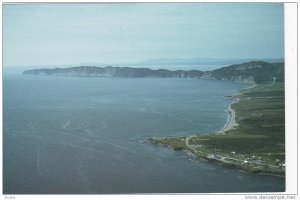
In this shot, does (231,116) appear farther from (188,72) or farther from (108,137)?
(108,137)

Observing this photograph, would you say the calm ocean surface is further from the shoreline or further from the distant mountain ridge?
Result: the distant mountain ridge

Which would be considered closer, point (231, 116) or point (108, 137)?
point (108, 137)

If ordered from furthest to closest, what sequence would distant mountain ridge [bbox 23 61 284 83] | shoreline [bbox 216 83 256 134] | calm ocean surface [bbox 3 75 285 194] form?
shoreline [bbox 216 83 256 134], distant mountain ridge [bbox 23 61 284 83], calm ocean surface [bbox 3 75 285 194]


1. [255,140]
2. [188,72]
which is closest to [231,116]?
[188,72]

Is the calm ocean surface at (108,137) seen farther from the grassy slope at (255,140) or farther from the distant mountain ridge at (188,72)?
the distant mountain ridge at (188,72)

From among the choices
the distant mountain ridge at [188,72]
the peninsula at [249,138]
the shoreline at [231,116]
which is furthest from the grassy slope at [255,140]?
the distant mountain ridge at [188,72]

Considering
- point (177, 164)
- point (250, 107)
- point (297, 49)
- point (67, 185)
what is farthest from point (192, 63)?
point (250, 107)

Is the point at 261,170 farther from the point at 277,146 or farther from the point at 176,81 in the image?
the point at 176,81

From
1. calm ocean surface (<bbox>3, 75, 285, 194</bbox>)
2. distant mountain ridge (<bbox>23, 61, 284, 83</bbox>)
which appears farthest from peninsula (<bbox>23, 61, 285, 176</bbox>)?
calm ocean surface (<bbox>3, 75, 285, 194</bbox>)
